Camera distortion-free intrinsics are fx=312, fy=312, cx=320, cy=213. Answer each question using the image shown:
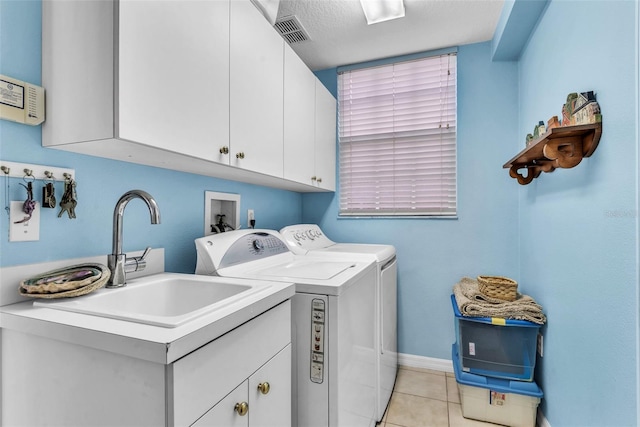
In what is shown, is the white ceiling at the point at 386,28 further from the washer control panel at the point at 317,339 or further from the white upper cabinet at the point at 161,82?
the washer control panel at the point at 317,339

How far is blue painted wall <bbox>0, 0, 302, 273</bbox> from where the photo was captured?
0.93m

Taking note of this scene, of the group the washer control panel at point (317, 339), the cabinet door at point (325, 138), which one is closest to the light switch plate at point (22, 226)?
the washer control panel at point (317, 339)

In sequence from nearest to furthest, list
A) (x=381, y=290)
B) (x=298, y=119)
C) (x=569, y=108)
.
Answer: (x=569, y=108) → (x=381, y=290) → (x=298, y=119)

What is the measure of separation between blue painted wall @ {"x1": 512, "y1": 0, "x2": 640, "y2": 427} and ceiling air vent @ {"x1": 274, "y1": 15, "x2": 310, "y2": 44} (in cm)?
144

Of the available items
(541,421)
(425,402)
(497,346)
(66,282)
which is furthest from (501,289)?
(66,282)

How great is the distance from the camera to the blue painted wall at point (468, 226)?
2.29m

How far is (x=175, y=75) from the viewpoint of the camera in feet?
3.39

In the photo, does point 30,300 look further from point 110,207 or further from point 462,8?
point 462,8

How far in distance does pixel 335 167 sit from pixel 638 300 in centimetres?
206

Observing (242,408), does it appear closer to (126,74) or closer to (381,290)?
(126,74)

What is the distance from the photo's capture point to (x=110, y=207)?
1200 mm

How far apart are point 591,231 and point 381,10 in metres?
1.64

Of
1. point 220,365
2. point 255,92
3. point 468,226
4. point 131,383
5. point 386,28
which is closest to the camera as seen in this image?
point 131,383

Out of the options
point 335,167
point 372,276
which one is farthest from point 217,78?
point 335,167
